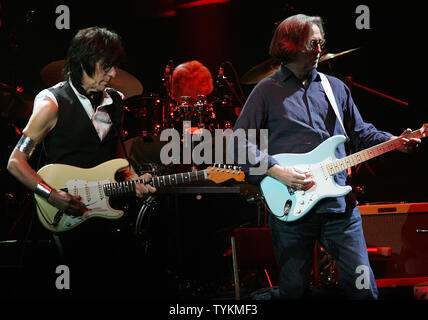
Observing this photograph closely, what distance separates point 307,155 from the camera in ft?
→ 8.61

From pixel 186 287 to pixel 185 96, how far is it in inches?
98.8

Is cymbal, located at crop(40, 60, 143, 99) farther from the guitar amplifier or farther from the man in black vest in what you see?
the guitar amplifier

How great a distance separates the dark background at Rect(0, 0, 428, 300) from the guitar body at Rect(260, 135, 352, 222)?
8.01 ft

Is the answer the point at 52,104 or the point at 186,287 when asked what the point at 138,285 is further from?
the point at 52,104

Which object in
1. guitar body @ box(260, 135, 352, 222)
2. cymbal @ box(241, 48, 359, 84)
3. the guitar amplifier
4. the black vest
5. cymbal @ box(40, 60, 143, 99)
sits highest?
cymbal @ box(241, 48, 359, 84)

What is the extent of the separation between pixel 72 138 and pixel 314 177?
5.58ft

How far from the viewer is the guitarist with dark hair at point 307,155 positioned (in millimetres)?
2463

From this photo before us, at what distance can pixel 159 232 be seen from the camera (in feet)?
15.7

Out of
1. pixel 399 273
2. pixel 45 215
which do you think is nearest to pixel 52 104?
pixel 45 215

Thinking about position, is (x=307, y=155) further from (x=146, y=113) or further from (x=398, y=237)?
(x=146, y=113)

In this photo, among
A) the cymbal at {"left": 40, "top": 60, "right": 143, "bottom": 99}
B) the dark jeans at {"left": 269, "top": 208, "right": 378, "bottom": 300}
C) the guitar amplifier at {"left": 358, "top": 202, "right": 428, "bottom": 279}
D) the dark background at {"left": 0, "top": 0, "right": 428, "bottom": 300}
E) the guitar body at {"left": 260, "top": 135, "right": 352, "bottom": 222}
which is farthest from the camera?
the dark background at {"left": 0, "top": 0, "right": 428, "bottom": 300}

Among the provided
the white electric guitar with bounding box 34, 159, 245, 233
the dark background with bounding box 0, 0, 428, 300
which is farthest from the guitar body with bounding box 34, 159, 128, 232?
the dark background with bounding box 0, 0, 428, 300

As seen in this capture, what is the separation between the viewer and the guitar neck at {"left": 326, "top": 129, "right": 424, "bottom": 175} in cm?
260

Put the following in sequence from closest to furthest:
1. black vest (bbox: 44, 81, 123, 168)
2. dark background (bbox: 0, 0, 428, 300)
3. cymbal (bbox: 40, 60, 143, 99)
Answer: black vest (bbox: 44, 81, 123, 168), cymbal (bbox: 40, 60, 143, 99), dark background (bbox: 0, 0, 428, 300)
